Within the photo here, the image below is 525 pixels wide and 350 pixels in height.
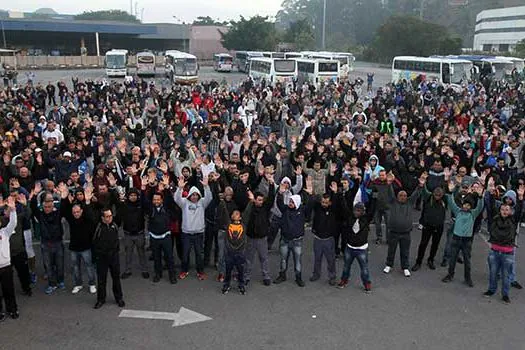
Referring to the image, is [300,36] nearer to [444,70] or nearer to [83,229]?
[444,70]

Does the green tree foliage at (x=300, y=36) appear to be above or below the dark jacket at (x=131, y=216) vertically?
above

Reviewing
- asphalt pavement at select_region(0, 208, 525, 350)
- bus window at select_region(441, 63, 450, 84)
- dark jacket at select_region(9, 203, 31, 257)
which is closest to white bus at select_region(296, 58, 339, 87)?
bus window at select_region(441, 63, 450, 84)

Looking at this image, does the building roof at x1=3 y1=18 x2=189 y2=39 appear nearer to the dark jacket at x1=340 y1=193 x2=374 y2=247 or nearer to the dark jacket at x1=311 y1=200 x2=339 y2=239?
the dark jacket at x1=311 y1=200 x2=339 y2=239

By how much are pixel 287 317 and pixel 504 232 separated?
329 centimetres

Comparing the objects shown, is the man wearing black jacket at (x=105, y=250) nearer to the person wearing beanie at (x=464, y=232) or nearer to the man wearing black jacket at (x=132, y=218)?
the man wearing black jacket at (x=132, y=218)

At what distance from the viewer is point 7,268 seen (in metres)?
6.78

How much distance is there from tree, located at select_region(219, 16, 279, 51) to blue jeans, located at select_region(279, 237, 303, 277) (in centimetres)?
6180

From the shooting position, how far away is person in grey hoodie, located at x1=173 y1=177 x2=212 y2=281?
26.1 ft

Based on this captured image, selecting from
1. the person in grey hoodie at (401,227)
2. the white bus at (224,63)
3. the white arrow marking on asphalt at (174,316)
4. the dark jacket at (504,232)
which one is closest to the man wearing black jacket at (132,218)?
the white arrow marking on asphalt at (174,316)

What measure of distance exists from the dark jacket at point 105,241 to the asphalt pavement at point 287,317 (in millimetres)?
862

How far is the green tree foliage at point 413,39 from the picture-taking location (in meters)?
65.4

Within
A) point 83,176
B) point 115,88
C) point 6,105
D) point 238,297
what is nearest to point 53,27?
point 115,88

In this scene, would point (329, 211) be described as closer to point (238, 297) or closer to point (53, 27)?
point (238, 297)

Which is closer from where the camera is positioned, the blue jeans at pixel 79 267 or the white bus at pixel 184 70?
the blue jeans at pixel 79 267
